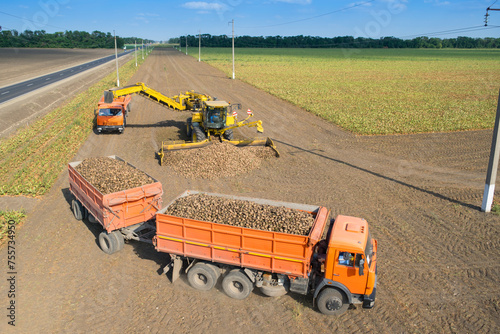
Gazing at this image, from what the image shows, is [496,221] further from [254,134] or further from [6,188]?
[6,188]

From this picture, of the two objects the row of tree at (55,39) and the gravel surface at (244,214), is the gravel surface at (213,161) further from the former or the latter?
the row of tree at (55,39)

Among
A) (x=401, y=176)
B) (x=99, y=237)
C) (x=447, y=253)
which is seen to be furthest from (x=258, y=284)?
(x=401, y=176)

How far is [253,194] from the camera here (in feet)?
54.3

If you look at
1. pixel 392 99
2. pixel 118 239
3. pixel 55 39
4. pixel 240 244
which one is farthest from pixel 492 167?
pixel 55 39

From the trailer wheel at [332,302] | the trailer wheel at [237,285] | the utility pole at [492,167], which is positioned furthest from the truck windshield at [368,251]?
the utility pole at [492,167]

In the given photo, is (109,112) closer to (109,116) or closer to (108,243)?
(109,116)

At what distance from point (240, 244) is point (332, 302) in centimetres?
259

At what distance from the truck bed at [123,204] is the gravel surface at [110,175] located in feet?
1.70

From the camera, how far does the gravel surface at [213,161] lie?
62.2 ft

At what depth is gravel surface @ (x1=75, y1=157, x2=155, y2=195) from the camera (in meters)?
12.7

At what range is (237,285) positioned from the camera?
10094 millimetres

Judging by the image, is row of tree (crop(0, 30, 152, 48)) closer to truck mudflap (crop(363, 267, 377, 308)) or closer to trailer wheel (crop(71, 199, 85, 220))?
trailer wheel (crop(71, 199, 85, 220))

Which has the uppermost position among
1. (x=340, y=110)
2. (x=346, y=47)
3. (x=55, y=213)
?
(x=346, y=47)

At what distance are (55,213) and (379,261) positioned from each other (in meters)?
11.9
